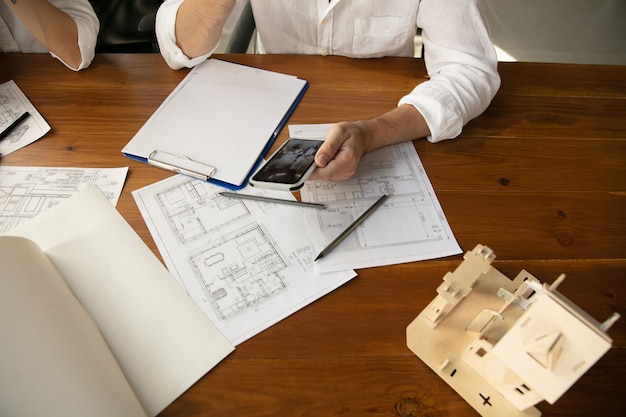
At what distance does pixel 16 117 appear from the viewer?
863 mm

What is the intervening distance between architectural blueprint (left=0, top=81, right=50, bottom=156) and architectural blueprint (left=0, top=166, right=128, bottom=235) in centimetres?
6

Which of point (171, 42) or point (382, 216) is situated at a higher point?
point (171, 42)

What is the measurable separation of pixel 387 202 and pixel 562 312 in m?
0.38

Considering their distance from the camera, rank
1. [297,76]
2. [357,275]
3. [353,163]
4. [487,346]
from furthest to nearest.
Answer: [297,76], [353,163], [357,275], [487,346]

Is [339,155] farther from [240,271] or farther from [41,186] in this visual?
[41,186]

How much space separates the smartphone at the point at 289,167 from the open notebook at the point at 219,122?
0.07 meters

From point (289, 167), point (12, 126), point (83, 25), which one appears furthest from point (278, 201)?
point (83, 25)

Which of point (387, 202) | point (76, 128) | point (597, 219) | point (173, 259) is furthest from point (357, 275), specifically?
point (76, 128)

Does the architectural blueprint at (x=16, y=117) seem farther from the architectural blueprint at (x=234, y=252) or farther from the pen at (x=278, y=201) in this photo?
the pen at (x=278, y=201)

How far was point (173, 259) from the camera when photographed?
660mm

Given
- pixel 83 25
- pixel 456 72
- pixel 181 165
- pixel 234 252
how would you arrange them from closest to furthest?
pixel 234 252
pixel 181 165
pixel 456 72
pixel 83 25

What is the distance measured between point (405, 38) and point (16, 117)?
2.95 feet

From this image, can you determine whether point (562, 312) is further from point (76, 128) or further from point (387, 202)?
point (76, 128)

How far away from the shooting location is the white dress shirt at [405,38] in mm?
850
